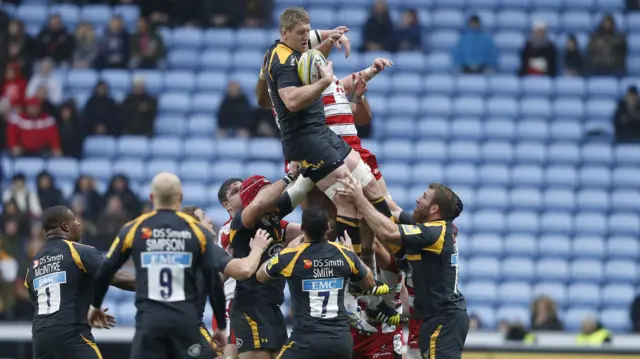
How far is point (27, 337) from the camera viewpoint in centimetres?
1410

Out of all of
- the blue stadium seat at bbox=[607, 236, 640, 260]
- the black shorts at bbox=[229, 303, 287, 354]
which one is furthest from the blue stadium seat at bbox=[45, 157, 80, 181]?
the black shorts at bbox=[229, 303, 287, 354]

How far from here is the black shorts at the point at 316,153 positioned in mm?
9961

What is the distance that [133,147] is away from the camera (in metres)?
19.4

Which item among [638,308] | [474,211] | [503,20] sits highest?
[503,20]

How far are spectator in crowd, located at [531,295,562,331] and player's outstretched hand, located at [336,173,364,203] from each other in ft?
23.1

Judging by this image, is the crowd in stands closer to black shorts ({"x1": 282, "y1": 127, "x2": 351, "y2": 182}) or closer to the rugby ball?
black shorts ({"x1": 282, "y1": 127, "x2": 351, "y2": 182})

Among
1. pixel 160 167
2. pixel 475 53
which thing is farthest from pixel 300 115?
pixel 475 53

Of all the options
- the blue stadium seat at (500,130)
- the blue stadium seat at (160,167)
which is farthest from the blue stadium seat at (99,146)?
the blue stadium seat at (500,130)

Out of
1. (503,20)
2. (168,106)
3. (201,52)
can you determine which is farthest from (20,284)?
(503,20)

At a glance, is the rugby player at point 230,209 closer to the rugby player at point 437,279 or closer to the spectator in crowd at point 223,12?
the rugby player at point 437,279

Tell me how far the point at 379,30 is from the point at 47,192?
6.16 m

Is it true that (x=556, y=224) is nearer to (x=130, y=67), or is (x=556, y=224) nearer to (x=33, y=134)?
(x=130, y=67)

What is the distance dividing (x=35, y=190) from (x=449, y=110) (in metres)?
6.61

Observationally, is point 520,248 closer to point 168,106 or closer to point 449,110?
point 449,110
